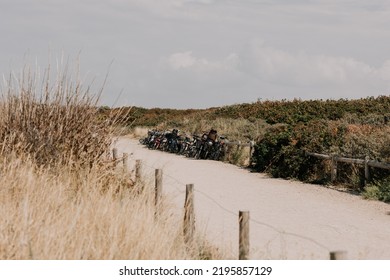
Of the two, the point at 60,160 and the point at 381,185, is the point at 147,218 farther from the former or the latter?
the point at 381,185

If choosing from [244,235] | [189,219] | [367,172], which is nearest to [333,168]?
[367,172]

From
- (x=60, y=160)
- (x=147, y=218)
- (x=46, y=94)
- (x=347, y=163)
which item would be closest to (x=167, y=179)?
(x=347, y=163)

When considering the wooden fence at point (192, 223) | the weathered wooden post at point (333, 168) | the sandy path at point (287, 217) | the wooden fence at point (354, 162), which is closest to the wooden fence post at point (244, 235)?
the wooden fence at point (192, 223)

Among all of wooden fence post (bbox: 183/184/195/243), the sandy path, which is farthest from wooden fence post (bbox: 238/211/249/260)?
wooden fence post (bbox: 183/184/195/243)

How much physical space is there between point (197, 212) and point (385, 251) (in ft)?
13.7

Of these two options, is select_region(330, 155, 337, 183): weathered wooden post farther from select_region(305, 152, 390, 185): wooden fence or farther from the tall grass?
the tall grass

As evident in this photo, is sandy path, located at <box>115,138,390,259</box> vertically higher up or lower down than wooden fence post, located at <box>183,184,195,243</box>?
lower down

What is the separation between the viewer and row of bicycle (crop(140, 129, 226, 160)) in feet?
98.1

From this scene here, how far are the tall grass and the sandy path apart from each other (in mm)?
1216

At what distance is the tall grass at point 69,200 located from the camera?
24.1ft

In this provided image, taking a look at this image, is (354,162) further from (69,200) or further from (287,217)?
(69,200)

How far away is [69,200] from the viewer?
1016 centimetres

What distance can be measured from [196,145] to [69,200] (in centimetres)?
2099

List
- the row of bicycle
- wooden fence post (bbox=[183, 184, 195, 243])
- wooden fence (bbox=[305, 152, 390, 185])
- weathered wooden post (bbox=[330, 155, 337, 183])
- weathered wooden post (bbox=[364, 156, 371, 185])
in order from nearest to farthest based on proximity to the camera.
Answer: wooden fence post (bbox=[183, 184, 195, 243]) < wooden fence (bbox=[305, 152, 390, 185]) < weathered wooden post (bbox=[364, 156, 371, 185]) < weathered wooden post (bbox=[330, 155, 337, 183]) < the row of bicycle
